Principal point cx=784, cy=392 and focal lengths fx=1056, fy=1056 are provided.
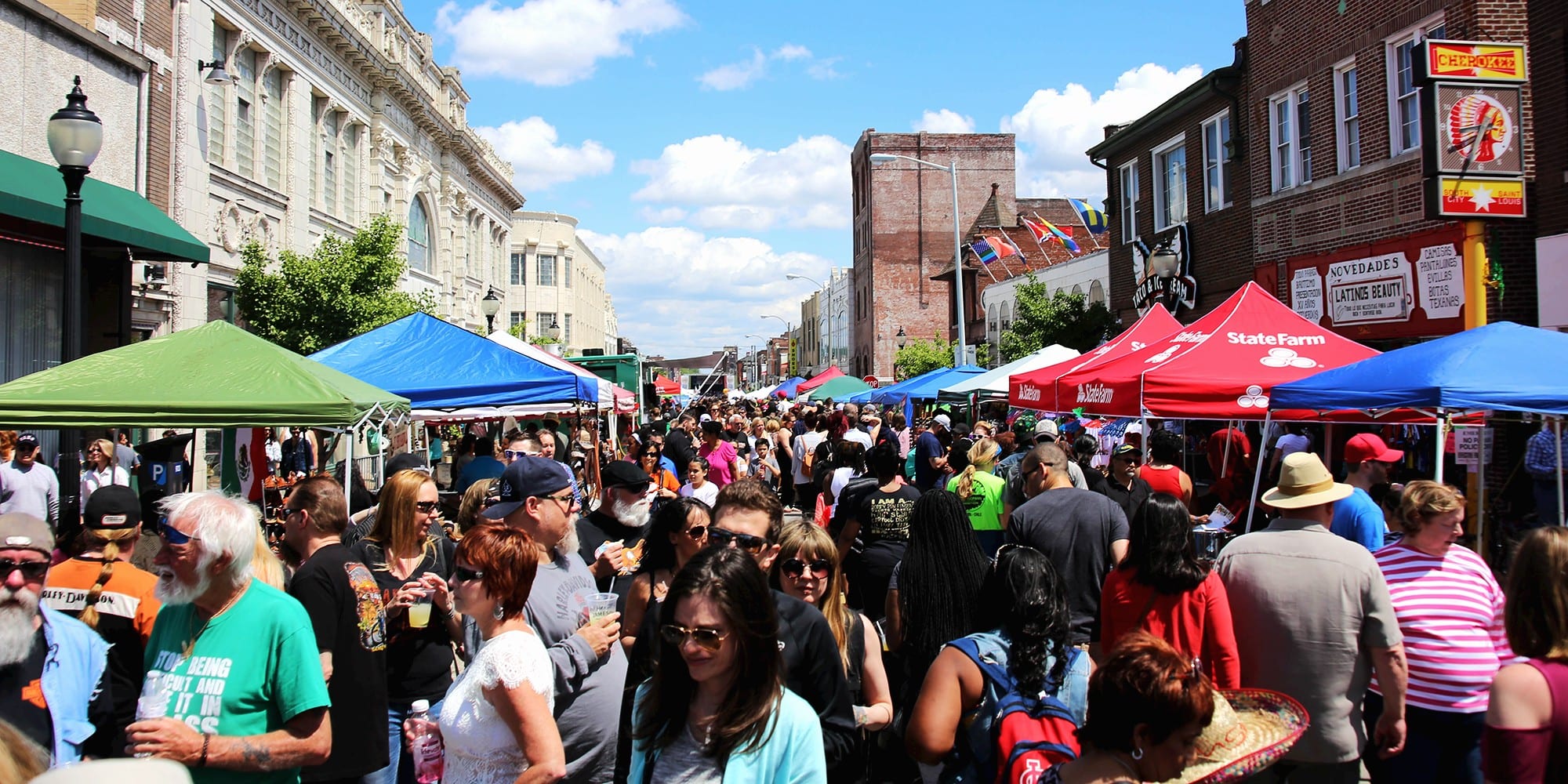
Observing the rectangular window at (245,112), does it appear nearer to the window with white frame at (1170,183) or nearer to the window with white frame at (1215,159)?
the window with white frame at (1170,183)

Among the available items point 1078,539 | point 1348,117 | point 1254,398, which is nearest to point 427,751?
point 1078,539

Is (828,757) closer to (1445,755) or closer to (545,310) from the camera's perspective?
(1445,755)

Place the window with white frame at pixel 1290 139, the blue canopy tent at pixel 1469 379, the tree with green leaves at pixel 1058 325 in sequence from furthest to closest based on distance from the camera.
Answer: the tree with green leaves at pixel 1058 325
the window with white frame at pixel 1290 139
the blue canopy tent at pixel 1469 379

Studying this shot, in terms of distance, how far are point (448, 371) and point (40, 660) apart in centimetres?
719

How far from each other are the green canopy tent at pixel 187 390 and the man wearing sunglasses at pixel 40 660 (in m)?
2.70

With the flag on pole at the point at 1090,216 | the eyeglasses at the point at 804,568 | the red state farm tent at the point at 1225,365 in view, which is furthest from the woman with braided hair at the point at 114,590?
the flag on pole at the point at 1090,216

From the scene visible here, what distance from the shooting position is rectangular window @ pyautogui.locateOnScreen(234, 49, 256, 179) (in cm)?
2314

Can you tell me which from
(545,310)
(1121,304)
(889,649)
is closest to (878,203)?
(545,310)

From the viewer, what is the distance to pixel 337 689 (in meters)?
4.08

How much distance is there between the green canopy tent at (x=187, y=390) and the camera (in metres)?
6.09

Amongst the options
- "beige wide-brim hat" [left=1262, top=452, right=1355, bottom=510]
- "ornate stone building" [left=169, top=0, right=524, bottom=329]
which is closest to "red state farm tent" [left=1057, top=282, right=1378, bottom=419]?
"beige wide-brim hat" [left=1262, top=452, right=1355, bottom=510]

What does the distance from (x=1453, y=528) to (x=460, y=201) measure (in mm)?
43446

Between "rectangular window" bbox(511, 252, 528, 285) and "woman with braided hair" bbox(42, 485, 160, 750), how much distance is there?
213 ft

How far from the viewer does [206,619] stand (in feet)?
11.2
